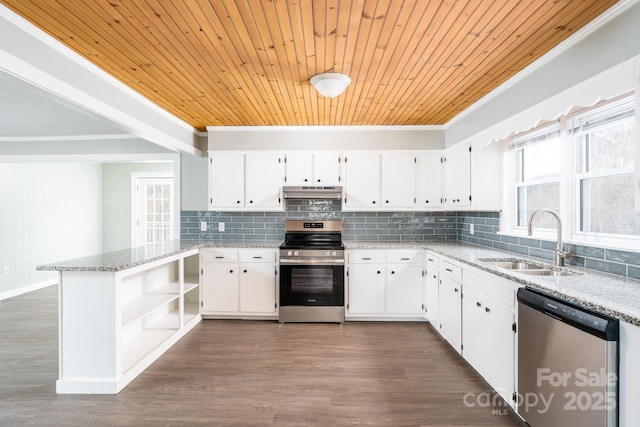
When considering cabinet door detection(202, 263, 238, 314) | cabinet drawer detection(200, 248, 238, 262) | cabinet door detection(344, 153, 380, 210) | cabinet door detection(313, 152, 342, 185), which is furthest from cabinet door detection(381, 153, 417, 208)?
cabinet door detection(202, 263, 238, 314)

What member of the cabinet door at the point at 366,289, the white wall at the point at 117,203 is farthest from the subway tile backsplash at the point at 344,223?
the white wall at the point at 117,203

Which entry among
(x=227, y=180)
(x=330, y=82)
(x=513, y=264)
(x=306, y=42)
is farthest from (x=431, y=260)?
(x=227, y=180)

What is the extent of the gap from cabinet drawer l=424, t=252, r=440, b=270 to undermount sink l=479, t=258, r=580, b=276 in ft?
2.12

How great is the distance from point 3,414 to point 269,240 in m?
2.75

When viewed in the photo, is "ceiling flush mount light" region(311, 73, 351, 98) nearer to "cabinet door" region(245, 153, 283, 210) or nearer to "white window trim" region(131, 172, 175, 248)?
"cabinet door" region(245, 153, 283, 210)

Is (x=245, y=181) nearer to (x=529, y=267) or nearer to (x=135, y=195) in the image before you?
(x=529, y=267)

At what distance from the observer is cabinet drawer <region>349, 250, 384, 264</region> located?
3.62 meters

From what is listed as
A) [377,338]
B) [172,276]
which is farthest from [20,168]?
[377,338]

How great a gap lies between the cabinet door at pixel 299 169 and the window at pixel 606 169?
2574mm

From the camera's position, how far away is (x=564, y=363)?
1.50 meters

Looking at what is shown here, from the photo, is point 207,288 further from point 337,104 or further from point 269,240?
point 337,104

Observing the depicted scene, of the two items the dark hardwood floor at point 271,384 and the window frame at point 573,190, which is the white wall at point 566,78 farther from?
the dark hardwood floor at point 271,384

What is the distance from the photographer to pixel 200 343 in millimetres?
3057

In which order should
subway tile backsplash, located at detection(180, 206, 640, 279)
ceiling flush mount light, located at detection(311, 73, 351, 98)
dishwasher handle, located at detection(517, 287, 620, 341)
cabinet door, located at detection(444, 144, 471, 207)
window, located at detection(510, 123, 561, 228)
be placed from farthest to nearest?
subway tile backsplash, located at detection(180, 206, 640, 279)
cabinet door, located at detection(444, 144, 471, 207)
window, located at detection(510, 123, 561, 228)
ceiling flush mount light, located at detection(311, 73, 351, 98)
dishwasher handle, located at detection(517, 287, 620, 341)
